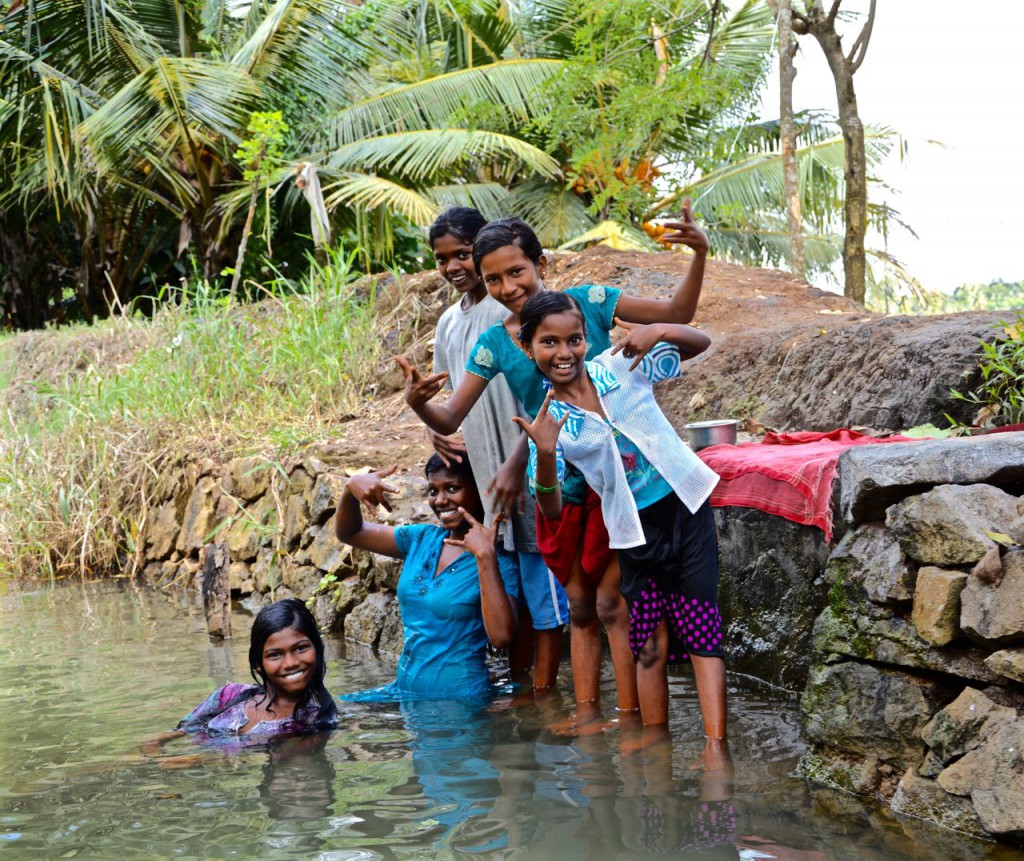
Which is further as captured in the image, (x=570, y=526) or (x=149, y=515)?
(x=149, y=515)

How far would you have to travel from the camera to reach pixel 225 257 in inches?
606

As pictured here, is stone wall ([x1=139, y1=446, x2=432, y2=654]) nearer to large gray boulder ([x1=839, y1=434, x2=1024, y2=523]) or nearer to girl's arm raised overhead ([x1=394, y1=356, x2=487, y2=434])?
girl's arm raised overhead ([x1=394, y1=356, x2=487, y2=434])

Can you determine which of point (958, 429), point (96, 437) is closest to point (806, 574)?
point (958, 429)

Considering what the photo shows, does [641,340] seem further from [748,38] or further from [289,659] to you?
[748,38]

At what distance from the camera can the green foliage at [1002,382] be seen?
437 centimetres

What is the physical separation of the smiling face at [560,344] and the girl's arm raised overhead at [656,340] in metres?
0.14

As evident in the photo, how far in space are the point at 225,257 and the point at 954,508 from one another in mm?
13777

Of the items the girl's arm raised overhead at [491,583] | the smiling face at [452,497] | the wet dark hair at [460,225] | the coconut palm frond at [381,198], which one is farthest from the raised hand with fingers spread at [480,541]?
the coconut palm frond at [381,198]

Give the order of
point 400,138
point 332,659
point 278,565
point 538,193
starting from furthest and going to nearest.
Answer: point 538,193 < point 400,138 < point 278,565 < point 332,659

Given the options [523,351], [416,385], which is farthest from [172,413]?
[523,351]

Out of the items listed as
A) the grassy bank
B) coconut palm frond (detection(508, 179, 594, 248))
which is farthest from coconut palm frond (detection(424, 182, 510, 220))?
the grassy bank

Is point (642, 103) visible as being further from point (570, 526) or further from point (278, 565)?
point (570, 526)

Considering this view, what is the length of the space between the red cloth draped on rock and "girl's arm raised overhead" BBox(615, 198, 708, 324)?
708 mm

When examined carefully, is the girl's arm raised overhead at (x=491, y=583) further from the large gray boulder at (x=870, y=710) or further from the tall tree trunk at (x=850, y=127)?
the tall tree trunk at (x=850, y=127)
